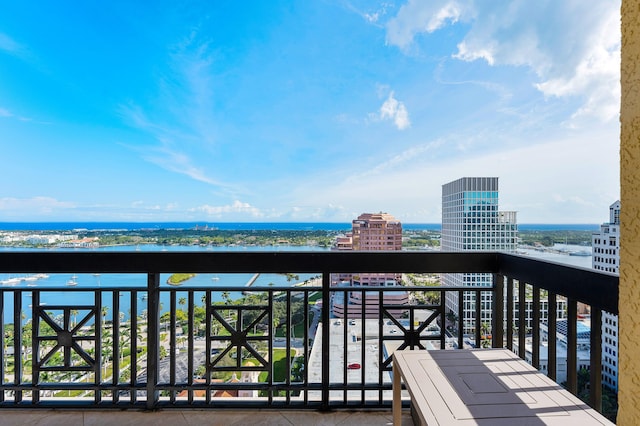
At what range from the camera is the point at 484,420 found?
103cm

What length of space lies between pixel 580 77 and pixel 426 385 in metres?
6.28

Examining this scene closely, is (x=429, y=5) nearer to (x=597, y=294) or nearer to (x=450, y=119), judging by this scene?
(x=450, y=119)

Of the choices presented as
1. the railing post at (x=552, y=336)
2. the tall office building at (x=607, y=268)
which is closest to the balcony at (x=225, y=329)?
the railing post at (x=552, y=336)

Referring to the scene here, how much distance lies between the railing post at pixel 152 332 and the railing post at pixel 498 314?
228 centimetres

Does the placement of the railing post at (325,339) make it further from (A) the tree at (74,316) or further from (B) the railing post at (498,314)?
(A) the tree at (74,316)

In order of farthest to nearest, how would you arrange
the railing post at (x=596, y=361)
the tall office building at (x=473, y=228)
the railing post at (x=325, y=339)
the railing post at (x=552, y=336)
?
1. the tall office building at (x=473, y=228)
2. the railing post at (x=325, y=339)
3. the railing post at (x=552, y=336)
4. the railing post at (x=596, y=361)

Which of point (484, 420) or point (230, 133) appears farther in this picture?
point (230, 133)

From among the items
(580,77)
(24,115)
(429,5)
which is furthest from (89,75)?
(580,77)

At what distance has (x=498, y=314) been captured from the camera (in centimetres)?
207

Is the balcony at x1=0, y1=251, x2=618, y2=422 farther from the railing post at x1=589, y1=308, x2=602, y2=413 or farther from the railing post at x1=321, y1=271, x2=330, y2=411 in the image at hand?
the railing post at x1=589, y1=308, x2=602, y2=413

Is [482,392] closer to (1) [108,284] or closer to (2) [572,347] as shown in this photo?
(2) [572,347]

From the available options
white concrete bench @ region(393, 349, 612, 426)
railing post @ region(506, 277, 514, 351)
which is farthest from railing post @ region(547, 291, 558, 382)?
railing post @ region(506, 277, 514, 351)

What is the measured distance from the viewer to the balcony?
200 cm

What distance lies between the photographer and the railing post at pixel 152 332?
202cm
